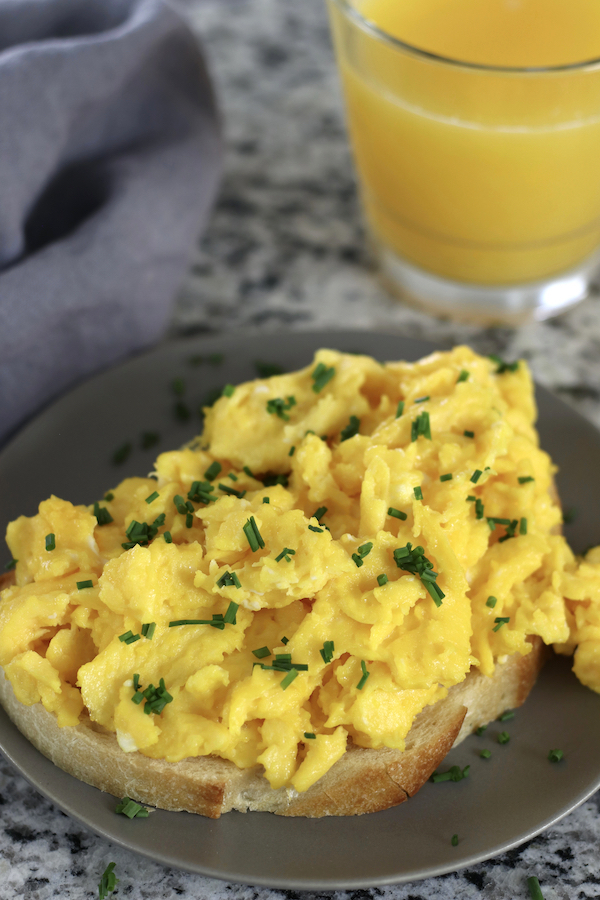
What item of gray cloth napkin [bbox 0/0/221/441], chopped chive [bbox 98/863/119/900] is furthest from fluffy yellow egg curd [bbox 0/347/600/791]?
gray cloth napkin [bbox 0/0/221/441]

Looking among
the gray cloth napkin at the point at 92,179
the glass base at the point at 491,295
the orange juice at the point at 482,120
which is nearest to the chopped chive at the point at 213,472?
the gray cloth napkin at the point at 92,179

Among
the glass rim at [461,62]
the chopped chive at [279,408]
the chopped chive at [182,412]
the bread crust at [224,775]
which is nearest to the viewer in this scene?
the bread crust at [224,775]

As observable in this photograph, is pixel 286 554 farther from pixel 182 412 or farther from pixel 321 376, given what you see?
pixel 182 412

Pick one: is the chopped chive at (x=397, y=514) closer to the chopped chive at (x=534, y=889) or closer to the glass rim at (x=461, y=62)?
the chopped chive at (x=534, y=889)

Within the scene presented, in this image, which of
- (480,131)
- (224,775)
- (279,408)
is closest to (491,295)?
(480,131)

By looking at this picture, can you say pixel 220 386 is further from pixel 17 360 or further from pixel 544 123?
pixel 544 123
